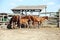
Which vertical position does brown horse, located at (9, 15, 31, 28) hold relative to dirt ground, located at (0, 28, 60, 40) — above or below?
above

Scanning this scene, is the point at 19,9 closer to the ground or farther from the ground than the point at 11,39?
farther from the ground

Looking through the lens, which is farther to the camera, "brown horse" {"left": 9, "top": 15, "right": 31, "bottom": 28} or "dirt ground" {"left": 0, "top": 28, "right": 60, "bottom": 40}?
"brown horse" {"left": 9, "top": 15, "right": 31, "bottom": 28}

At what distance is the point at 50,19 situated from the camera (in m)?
16.8

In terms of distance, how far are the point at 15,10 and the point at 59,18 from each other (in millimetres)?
12903

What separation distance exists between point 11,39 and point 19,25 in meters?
6.48

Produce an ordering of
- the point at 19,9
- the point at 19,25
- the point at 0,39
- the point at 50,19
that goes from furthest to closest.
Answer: the point at 19,9 → the point at 50,19 → the point at 19,25 → the point at 0,39

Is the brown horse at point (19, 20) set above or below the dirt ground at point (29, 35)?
above

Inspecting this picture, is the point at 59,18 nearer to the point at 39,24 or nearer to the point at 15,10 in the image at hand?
the point at 39,24

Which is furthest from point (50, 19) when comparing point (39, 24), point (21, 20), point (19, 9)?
point (19, 9)

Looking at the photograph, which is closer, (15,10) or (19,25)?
(19,25)

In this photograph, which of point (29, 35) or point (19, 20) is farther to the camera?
point (19, 20)

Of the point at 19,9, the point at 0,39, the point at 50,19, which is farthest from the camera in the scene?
the point at 19,9

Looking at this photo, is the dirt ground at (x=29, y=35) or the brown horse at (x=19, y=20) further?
the brown horse at (x=19, y=20)

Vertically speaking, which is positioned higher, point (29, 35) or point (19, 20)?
point (19, 20)
